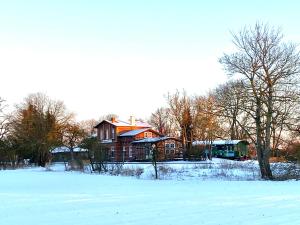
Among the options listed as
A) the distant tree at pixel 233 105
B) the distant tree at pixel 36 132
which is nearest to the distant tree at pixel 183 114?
the distant tree at pixel 36 132

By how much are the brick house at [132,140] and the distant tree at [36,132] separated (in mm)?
6807

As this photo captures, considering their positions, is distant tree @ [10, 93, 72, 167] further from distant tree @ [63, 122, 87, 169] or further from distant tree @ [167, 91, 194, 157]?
distant tree @ [167, 91, 194, 157]

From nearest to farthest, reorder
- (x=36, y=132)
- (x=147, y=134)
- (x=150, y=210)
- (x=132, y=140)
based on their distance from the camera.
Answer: (x=150, y=210), (x=36, y=132), (x=132, y=140), (x=147, y=134)

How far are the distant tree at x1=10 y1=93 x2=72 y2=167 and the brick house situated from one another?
681 centimetres

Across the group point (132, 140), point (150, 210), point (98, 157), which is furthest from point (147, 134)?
point (150, 210)

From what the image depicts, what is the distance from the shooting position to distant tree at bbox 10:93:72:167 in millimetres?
60719

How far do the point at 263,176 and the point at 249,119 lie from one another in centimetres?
374

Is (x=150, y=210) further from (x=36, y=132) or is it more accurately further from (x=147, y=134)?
(x=147, y=134)

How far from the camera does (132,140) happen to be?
68.3 m

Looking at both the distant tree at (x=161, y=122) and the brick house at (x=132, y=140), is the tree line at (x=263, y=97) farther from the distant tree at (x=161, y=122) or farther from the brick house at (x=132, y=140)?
the distant tree at (x=161, y=122)

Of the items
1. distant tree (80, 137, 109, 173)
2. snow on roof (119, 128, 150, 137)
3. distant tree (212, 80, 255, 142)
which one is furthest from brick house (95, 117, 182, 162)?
distant tree (212, 80, 255, 142)

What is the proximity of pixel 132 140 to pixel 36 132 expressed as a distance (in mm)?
14386

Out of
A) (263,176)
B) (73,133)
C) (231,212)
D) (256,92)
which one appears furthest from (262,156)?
(73,133)

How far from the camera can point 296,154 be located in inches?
1148
